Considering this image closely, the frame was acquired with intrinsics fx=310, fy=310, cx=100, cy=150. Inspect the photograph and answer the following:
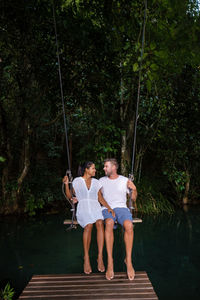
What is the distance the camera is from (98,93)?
5.90 m

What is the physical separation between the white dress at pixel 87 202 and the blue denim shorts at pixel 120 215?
69 millimetres

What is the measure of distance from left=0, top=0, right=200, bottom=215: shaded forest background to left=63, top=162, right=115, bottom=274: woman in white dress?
1584mm

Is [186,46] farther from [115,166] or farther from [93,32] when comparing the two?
[115,166]

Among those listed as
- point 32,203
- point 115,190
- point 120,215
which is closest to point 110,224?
point 120,215

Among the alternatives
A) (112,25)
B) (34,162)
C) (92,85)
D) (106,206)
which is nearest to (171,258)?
(106,206)

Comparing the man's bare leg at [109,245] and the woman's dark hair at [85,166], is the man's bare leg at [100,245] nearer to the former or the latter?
the man's bare leg at [109,245]

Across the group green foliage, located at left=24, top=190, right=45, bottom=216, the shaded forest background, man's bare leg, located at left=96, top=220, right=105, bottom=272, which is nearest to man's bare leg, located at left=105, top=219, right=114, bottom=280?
man's bare leg, located at left=96, top=220, right=105, bottom=272

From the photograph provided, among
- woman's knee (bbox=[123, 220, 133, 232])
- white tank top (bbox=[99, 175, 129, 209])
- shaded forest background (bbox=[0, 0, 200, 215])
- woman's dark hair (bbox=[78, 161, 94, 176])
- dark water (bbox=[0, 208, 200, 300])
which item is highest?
shaded forest background (bbox=[0, 0, 200, 215])

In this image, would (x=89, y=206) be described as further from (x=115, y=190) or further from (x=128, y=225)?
(x=128, y=225)

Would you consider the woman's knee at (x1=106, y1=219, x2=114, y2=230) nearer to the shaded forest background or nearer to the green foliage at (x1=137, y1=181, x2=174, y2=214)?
the shaded forest background

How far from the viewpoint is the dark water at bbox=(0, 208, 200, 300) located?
176 inches

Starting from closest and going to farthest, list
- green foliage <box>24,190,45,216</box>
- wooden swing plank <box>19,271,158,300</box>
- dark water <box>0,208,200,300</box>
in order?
wooden swing plank <box>19,271,158,300</box>
dark water <box>0,208,200,300</box>
green foliage <box>24,190,45,216</box>

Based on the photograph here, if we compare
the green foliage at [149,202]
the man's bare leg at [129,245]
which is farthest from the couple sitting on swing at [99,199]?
the green foliage at [149,202]

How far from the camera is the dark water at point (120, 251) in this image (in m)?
4.48
